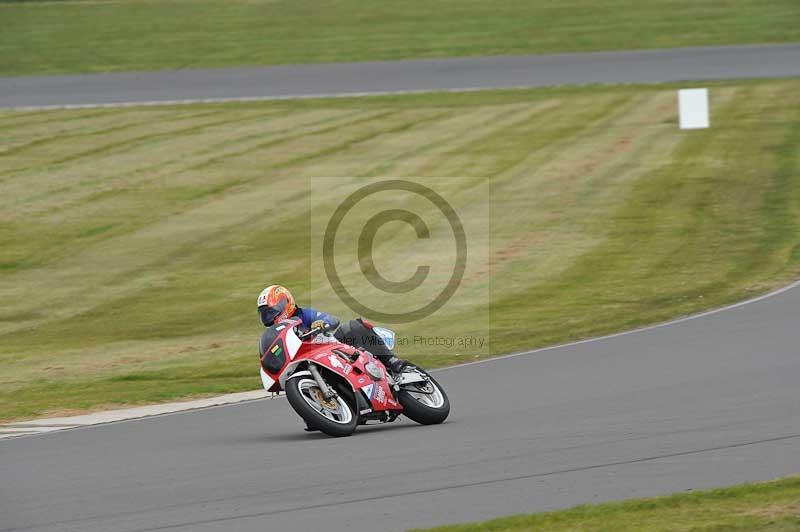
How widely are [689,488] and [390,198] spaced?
66.4 ft

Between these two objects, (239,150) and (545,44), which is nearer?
(239,150)

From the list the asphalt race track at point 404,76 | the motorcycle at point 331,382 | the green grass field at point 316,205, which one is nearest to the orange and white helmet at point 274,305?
the motorcycle at point 331,382

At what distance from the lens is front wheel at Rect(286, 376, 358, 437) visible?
Answer: 11.4 metres

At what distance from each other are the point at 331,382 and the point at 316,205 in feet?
55.5

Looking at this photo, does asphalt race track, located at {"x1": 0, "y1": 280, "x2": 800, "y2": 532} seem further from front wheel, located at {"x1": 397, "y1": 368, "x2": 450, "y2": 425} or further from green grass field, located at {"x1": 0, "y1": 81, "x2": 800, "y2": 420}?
green grass field, located at {"x1": 0, "y1": 81, "x2": 800, "y2": 420}

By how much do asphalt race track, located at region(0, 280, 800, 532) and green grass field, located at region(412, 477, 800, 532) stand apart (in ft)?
0.97

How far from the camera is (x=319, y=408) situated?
1169cm

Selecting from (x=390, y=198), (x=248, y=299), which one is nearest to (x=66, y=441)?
(x=248, y=299)

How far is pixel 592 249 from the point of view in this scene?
23641 millimetres

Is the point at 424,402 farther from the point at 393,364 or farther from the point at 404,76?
the point at 404,76

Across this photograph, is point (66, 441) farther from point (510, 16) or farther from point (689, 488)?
point (510, 16)

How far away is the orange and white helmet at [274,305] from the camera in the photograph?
39.1 feet

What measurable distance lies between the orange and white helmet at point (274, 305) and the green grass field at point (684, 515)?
4.07 metres

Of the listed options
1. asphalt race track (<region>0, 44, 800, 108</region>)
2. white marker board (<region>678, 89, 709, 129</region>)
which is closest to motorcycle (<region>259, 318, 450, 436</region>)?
white marker board (<region>678, 89, 709, 129</region>)
